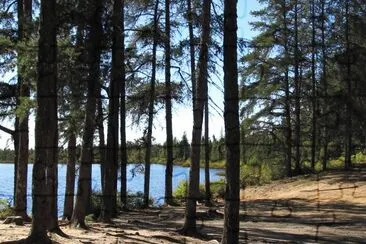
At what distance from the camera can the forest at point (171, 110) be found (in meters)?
8.72

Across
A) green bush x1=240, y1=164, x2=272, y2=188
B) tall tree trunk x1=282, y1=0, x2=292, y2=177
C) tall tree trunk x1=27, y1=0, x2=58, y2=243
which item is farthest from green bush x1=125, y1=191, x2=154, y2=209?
tall tree trunk x1=27, y1=0, x2=58, y2=243

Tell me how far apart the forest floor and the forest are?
0.10 meters

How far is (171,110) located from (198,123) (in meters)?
11.2

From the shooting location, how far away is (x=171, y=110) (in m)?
23.0

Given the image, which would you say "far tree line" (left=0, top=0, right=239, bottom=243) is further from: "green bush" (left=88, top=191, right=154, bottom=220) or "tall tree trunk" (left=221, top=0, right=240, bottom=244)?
"green bush" (left=88, top=191, right=154, bottom=220)

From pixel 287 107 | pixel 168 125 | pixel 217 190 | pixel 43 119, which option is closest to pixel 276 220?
pixel 168 125

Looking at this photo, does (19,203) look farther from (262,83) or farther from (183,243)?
(262,83)

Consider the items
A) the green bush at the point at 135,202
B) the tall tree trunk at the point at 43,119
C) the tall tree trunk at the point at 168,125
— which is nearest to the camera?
the tall tree trunk at the point at 43,119

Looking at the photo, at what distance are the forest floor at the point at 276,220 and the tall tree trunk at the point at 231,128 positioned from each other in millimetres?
2489

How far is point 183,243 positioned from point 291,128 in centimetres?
1996

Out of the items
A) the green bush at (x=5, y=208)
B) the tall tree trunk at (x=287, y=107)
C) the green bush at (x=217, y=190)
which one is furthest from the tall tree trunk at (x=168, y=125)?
the tall tree trunk at (x=287, y=107)

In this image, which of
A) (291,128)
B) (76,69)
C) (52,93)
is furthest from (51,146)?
(291,128)

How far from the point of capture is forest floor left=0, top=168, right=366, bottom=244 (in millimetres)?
11039

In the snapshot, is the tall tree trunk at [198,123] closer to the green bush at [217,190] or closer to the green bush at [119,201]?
the green bush at [119,201]
